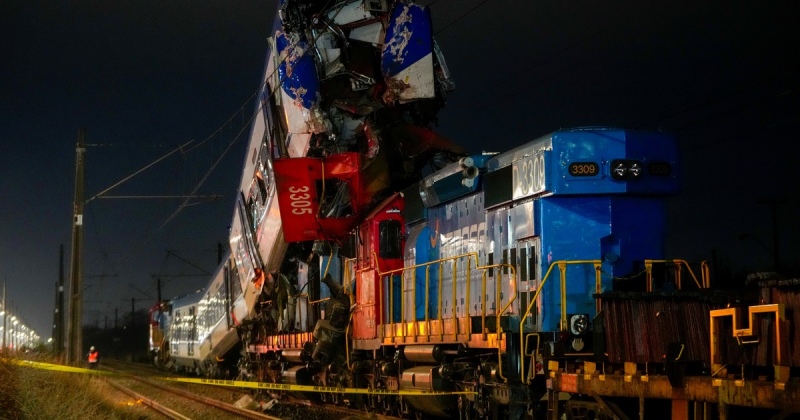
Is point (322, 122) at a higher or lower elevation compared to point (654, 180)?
higher

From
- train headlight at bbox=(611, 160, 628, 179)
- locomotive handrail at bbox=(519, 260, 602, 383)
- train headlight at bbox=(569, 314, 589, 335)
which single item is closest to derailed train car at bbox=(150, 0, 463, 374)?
train headlight at bbox=(611, 160, 628, 179)

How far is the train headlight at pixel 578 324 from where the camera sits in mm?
10273

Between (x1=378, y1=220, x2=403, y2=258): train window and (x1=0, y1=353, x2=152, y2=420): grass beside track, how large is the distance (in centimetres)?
517

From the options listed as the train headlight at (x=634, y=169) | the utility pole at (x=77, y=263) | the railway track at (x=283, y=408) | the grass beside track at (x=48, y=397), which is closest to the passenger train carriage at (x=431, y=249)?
the train headlight at (x=634, y=169)

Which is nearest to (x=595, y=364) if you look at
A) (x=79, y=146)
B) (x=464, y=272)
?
(x=464, y=272)

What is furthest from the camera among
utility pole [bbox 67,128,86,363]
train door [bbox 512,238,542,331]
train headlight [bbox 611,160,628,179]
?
utility pole [bbox 67,128,86,363]

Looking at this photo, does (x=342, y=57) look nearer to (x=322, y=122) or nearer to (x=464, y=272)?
(x=322, y=122)

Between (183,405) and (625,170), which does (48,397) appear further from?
(625,170)

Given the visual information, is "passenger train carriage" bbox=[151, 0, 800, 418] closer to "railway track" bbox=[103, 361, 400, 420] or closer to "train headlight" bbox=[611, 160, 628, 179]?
"train headlight" bbox=[611, 160, 628, 179]

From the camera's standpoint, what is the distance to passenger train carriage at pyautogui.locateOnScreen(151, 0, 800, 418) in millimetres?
9500

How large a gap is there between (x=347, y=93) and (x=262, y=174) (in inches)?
127

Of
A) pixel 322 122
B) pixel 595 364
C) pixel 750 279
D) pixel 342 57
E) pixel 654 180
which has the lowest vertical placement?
pixel 595 364

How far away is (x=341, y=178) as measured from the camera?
1636 centimetres

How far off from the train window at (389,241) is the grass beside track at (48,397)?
5173mm
